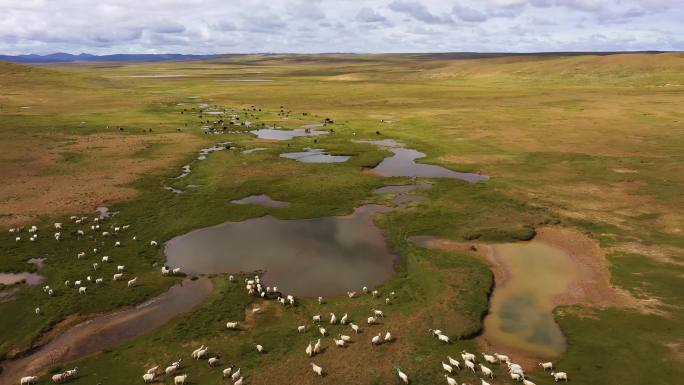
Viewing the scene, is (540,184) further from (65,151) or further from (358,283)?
(65,151)

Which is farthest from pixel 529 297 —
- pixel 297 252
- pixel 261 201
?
pixel 261 201

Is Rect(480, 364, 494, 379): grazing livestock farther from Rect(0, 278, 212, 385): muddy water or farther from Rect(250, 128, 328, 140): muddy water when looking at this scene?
Rect(250, 128, 328, 140): muddy water

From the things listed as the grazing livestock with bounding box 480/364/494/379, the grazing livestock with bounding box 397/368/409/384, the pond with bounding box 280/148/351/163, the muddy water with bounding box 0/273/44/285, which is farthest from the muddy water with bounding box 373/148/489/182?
the muddy water with bounding box 0/273/44/285

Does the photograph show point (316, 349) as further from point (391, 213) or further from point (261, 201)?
point (261, 201)

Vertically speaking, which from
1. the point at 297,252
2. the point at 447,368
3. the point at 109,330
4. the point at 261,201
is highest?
the point at 261,201

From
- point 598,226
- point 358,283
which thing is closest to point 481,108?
point 598,226

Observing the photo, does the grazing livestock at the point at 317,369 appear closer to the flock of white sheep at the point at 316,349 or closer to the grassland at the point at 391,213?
the flock of white sheep at the point at 316,349
